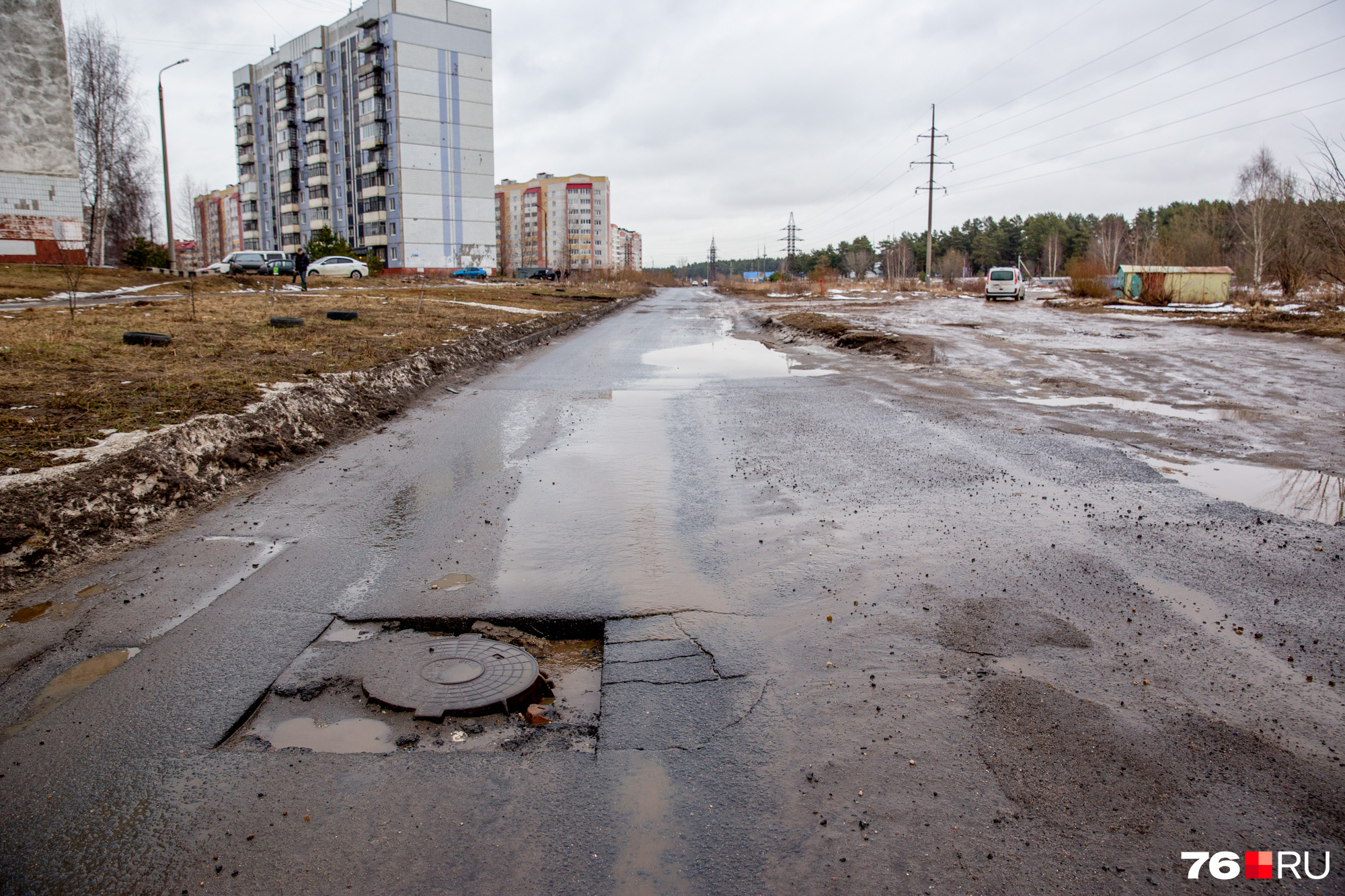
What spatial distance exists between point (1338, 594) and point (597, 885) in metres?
4.27

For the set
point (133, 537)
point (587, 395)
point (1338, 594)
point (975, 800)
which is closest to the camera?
point (975, 800)

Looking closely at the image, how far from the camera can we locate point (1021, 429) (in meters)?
8.69

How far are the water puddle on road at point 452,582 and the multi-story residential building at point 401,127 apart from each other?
76631 millimetres

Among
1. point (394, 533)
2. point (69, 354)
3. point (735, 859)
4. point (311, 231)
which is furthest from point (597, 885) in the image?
point (311, 231)

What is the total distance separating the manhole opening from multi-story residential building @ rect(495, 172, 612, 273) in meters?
147

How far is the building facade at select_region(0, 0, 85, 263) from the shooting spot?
33.8m

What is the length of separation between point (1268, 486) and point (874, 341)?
11875mm

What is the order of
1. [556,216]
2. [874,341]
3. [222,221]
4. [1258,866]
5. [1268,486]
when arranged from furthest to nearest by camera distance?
[556,216]
[222,221]
[874,341]
[1268,486]
[1258,866]

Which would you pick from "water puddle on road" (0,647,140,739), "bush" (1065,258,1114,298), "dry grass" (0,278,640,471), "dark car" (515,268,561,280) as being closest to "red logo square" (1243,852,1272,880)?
"water puddle on road" (0,647,140,739)

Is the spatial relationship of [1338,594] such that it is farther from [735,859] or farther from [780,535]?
[735,859]

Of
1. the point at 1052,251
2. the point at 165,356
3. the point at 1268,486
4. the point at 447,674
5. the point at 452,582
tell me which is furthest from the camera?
the point at 1052,251

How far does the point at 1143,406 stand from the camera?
10180 mm

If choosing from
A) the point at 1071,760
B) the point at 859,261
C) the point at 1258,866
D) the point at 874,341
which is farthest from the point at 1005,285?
the point at 859,261

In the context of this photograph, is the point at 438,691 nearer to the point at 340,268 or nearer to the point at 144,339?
the point at 144,339
